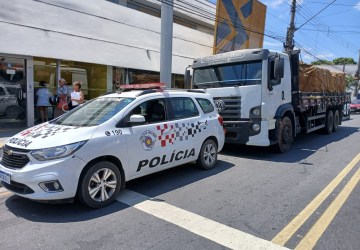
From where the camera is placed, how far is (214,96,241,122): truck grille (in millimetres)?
8594

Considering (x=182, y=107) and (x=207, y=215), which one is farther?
(x=182, y=107)

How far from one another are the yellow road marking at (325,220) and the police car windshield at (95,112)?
3.23 metres

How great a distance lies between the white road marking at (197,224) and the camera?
3.81m

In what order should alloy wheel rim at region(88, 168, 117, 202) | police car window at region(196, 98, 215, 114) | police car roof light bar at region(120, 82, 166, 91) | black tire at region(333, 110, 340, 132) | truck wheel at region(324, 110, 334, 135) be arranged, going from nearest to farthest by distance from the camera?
alloy wheel rim at region(88, 168, 117, 202), police car roof light bar at region(120, 82, 166, 91), police car window at region(196, 98, 215, 114), truck wheel at region(324, 110, 334, 135), black tire at region(333, 110, 340, 132)

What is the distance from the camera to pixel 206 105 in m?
7.25

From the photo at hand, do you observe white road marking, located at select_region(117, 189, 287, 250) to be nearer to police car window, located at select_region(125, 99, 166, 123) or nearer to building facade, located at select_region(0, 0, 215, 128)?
police car window, located at select_region(125, 99, 166, 123)

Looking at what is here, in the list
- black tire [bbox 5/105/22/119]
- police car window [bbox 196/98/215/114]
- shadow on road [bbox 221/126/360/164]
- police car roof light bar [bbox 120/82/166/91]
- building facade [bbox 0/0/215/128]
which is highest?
building facade [bbox 0/0/215/128]

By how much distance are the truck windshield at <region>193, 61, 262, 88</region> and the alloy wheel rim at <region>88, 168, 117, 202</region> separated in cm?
479

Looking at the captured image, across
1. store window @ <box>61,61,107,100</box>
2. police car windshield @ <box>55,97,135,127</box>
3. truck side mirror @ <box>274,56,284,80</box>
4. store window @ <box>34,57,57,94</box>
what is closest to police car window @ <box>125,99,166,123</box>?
police car windshield @ <box>55,97,135,127</box>

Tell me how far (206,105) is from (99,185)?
321 centimetres

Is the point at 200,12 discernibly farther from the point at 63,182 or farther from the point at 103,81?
the point at 63,182

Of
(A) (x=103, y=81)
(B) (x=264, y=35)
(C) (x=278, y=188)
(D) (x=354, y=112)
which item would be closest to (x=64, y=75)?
(A) (x=103, y=81)

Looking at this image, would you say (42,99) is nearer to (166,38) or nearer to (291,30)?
(166,38)

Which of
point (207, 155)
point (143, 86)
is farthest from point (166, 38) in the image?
point (207, 155)
